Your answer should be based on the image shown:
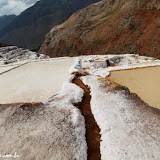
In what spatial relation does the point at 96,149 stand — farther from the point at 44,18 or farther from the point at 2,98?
the point at 44,18

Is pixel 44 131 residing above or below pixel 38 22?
below

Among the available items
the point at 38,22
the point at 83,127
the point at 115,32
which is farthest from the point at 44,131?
the point at 38,22

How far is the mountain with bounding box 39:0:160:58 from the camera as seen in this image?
28.1 m

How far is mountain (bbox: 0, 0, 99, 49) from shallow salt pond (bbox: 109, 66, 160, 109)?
123726mm

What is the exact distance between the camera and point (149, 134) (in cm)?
313

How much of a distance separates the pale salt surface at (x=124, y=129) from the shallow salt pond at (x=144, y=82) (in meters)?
1.36

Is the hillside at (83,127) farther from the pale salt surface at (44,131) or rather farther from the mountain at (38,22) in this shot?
the mountain at (38,22)

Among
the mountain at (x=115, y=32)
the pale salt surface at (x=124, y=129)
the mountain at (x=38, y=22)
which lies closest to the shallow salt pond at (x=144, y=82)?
the pale salt surface at (x=124, y=129)

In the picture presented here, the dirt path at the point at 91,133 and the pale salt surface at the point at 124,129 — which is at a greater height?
the pale salt surface at the point at 124,129

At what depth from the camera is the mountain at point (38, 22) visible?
452ft

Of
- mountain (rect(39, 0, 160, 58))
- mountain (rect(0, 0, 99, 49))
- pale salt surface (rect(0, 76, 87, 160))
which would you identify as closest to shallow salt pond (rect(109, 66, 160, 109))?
pale salt surface (rect(0, 76, 87, 160))

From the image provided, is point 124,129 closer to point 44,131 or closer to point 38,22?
point 44,131

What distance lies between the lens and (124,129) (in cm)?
334

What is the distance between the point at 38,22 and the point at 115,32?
14359 centimetres
